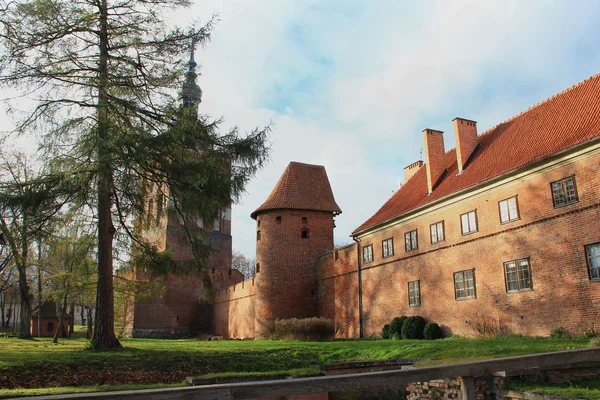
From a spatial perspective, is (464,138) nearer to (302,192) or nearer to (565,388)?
(302,192)

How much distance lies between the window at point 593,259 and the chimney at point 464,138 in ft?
23.5

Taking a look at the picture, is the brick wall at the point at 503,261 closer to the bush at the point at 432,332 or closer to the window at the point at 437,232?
the window at the point at 437,232

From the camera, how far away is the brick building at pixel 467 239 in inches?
552

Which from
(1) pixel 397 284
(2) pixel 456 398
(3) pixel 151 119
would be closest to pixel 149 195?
(3) pixel 151 119

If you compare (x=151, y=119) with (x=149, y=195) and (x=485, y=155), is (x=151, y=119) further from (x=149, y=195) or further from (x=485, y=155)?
(x=485, y=155)

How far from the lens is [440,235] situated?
19578mm

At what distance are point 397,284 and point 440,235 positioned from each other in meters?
3.49

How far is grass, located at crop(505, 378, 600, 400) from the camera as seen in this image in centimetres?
718

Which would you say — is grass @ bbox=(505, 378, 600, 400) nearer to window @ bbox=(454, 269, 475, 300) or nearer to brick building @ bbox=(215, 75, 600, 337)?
brick building @ bbox=(215, 75, 600, 337)

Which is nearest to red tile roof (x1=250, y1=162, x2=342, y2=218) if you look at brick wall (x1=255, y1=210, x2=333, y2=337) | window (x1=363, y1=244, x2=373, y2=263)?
brick wall (x1=255, y1=210, x2=333, y2=337)

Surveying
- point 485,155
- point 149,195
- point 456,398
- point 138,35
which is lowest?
point 456,398

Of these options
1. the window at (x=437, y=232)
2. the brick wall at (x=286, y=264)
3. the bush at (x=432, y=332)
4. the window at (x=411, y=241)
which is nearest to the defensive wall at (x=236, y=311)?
the brick wall at (x=286, y=264)

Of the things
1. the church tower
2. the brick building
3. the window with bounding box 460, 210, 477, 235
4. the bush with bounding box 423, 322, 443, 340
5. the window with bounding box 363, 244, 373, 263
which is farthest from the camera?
the church tower

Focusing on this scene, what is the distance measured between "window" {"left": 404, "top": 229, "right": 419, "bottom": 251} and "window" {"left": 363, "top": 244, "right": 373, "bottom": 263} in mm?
2812
